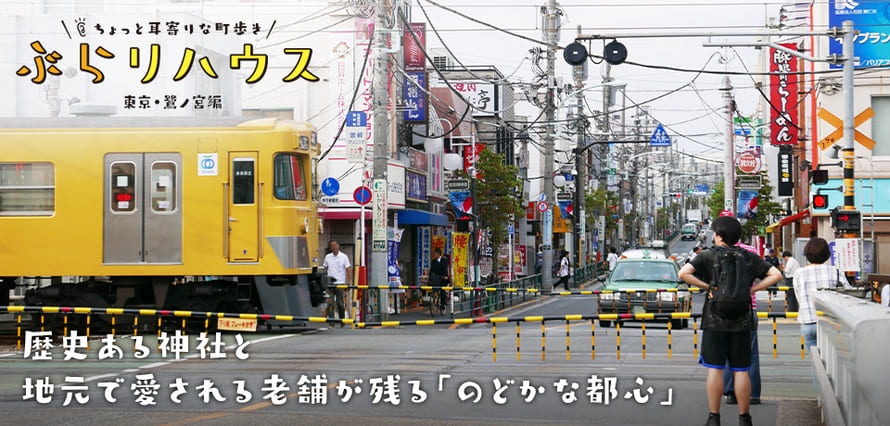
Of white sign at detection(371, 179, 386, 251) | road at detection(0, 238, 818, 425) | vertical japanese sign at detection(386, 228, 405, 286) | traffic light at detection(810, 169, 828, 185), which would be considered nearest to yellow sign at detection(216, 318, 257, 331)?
road at detection(0, 238, 818, 425)

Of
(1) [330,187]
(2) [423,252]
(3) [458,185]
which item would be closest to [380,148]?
(1) [330,187]

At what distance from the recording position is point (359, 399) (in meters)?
9.99

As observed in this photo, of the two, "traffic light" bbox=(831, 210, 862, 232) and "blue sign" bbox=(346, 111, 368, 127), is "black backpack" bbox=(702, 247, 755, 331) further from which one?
"blue sign" bbox=(346, 111, 368, 127)

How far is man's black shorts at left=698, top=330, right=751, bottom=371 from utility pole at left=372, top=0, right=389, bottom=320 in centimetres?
1413

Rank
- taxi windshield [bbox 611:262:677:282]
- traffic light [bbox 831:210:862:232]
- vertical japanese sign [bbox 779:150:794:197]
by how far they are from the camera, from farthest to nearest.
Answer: vertical japanese sign [bbox 779:150:794:197]
taxi windshield [bbox 611:262:677:282]
traffic light [bbox 831:210:862:232]

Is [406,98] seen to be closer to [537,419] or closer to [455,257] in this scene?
[455,257]

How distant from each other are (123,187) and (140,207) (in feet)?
1.43

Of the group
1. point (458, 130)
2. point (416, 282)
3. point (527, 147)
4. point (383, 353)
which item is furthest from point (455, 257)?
point (527, 147)

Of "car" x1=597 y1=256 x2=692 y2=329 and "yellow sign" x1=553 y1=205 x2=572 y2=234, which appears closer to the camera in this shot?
"car" x1=597 y1=256 x2=692 y2=329

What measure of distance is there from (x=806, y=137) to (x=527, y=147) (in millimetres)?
22192

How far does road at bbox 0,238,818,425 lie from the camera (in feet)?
29.8

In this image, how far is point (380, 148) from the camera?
2170 cm

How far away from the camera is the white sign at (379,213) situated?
71.2ft

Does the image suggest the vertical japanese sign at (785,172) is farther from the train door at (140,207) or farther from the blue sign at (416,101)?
the train door at (140,207)
